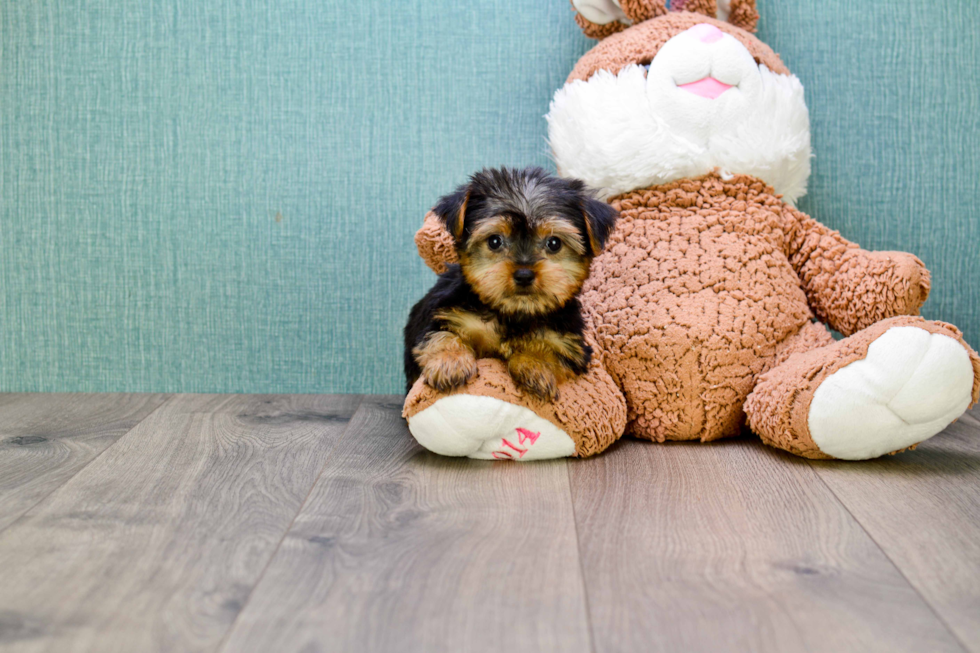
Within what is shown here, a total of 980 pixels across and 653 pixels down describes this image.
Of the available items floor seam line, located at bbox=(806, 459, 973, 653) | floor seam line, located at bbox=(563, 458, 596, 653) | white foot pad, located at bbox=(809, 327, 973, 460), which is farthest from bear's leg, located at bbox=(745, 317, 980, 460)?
floor seam line, located at bbox=(563, 458, 596, 653)

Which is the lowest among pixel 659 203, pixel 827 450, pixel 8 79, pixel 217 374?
pixel 217 374

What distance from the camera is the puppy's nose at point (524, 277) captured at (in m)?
1.63

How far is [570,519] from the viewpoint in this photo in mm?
1483

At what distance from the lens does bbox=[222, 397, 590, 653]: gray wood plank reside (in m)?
1.08

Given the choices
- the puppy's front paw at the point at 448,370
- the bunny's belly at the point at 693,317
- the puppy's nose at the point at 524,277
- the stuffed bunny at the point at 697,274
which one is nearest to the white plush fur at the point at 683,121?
the stuffed bunny at the point at 697,274

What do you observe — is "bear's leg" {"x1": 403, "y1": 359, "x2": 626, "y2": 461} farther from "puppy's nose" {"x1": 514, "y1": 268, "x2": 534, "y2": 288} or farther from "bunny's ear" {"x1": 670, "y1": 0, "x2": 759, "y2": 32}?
"bunny's ear" {"x1": 670, "y1": 0, "x2": 759, "y2": 32}

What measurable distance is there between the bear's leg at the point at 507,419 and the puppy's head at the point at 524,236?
19 centimetres

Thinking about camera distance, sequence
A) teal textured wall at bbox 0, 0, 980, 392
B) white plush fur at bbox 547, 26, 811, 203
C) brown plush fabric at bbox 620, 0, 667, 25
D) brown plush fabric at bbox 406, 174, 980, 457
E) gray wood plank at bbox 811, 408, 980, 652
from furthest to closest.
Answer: teal textured wall at bbox 0, 0, 980, 392, brown plush fabric at bbox 620, 0, 667, 25, white plush fur at bbox 547, 26, 811, 203, brown plush fabric at bbox 406, 174, 980, 457, gray wood plank at bbox 811, 408, 980, 652

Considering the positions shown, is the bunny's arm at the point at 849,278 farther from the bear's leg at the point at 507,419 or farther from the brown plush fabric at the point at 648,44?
the bear's leg at the point at 507,419

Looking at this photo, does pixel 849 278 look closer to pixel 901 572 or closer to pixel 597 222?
pixel 597 222

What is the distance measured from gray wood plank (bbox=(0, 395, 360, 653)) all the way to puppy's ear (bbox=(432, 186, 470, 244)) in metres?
0.64

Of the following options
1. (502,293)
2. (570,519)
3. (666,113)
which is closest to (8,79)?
(502,293)

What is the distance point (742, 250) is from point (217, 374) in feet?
5.55

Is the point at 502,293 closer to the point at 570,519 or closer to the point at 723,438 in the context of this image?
the point at 570,519
